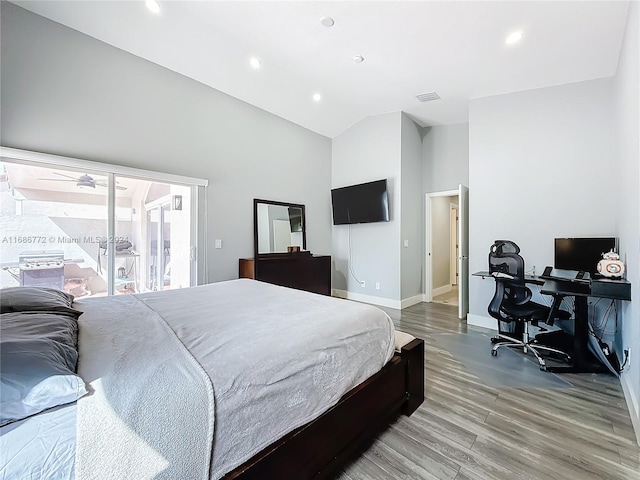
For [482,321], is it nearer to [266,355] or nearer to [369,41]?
[266,355]

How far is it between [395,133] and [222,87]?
2.80 m

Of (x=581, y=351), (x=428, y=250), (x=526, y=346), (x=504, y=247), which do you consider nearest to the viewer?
(x=581, y=351)

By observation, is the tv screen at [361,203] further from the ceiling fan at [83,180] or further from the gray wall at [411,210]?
the ceiling fan at [83,180]

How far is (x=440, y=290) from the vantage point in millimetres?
5859

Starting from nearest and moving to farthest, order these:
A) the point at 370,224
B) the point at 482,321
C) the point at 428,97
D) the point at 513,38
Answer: the point at 513,38 < the point at 482,321 < the point at 428,97 < the point at 370,224

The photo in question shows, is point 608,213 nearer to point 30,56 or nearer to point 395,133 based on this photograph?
point 395,133

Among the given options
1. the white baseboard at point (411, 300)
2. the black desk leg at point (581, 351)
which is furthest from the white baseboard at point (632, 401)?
the white baseboard at point (411, 300)

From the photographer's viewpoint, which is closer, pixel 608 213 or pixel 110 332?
pixel 110 332

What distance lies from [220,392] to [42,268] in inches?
116

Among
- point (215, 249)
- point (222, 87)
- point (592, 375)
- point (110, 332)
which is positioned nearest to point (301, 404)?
point (110, 332)

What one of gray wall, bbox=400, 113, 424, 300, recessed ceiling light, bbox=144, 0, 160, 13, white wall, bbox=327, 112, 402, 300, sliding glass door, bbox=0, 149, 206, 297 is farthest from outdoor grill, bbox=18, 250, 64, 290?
gray wall, bbox=400, 113, 424, 300

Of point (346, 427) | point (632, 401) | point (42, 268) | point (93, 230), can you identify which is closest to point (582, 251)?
point (632, 401)

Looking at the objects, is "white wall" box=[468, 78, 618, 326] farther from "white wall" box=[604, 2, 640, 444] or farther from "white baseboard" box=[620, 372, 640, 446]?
"white baseboard" box=[620, 372, 640, 446]

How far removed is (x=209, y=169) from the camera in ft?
12.8
